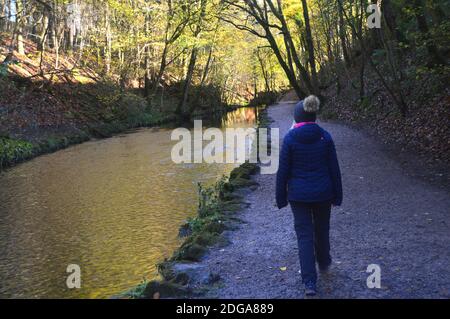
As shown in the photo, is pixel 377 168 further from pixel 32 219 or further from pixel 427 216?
pixel 32 219

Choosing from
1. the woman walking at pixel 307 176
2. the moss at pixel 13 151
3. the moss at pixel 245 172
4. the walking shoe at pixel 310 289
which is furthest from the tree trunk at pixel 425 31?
the moss at pixel 13 151

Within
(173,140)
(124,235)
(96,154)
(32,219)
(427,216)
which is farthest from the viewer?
(173,140)

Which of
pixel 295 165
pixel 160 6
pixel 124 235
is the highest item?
pixel 160 6

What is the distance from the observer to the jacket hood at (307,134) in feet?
17.0

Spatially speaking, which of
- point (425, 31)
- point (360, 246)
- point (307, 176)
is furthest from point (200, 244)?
point (425, 31)

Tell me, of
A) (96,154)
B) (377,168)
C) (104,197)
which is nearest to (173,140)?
(96,154)

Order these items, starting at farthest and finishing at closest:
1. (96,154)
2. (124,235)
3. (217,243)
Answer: (96,154) < (124,235) < (217,243)

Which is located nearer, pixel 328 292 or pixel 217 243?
pixel 328 292

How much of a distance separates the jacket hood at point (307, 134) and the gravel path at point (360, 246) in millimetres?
1585

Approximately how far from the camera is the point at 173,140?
81.0 ft

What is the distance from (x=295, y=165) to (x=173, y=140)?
64.9ft

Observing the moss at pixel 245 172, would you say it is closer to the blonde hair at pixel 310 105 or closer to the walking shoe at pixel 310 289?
the blonde hair at pixel 310 105

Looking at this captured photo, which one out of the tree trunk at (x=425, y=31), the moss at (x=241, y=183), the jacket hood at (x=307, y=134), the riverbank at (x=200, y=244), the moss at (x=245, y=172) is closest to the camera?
the jacket hood at (x=307, y=134)

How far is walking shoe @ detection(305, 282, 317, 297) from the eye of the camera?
16.7 ft
